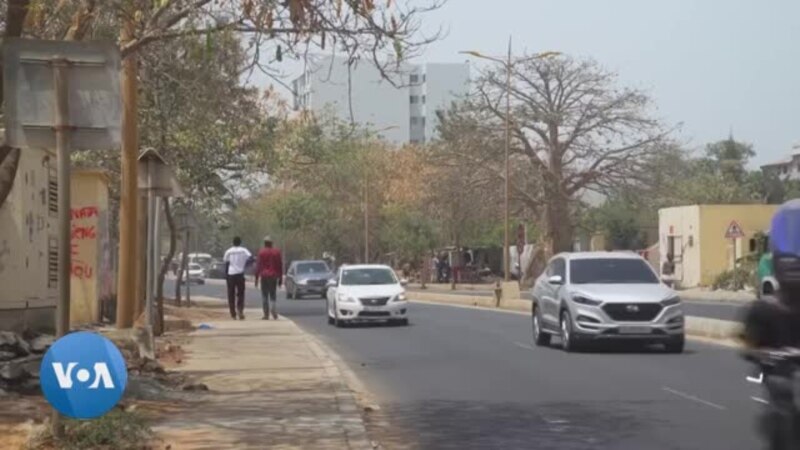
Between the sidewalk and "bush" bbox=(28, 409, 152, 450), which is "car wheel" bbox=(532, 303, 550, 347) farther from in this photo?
"bush" bbox=(28, 409, 152, 450)

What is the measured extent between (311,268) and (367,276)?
21.4 meters

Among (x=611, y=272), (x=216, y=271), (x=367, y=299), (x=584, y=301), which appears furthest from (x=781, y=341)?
(x=216, y=271)

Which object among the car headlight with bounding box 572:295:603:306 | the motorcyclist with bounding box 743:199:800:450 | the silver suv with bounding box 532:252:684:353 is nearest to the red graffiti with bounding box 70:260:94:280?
the silver suv with bounding box 532:252:684:353

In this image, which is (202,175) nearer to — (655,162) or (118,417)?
(118,417)

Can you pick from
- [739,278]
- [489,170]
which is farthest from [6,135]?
[489,170]

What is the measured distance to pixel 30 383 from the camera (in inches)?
514

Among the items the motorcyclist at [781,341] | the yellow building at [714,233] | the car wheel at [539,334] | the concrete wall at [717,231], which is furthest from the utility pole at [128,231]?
the concrete wall at [717,231]

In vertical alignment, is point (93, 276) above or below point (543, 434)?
above

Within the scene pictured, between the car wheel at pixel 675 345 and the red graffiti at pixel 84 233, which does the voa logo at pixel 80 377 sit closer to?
the car wheel at pixel 675 345

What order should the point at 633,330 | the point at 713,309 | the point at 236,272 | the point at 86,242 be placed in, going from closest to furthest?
the point at 633,330 < the point at 86,242 < the point at 236,272 < the point at 713,309

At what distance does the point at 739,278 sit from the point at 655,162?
733cm

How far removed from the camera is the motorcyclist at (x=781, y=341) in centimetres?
743

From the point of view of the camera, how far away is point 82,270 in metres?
23.1

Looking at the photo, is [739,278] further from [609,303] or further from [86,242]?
[86,242]
